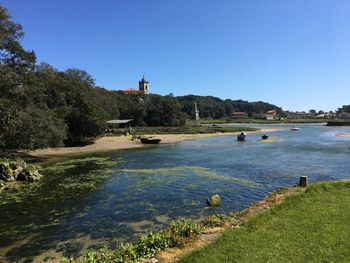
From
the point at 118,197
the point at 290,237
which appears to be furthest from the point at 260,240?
the point at 118,197

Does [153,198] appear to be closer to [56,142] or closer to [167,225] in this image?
[167,225]

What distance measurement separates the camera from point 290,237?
38.8 feet

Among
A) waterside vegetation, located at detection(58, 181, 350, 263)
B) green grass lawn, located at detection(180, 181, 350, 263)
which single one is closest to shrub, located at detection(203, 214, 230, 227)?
waterside vegetation, located at detection(58, 181, 350, 263)

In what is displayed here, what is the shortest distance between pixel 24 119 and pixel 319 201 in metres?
32.3

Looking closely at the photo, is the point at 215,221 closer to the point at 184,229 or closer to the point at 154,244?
the point at 184,229

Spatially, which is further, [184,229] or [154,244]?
[184,229]

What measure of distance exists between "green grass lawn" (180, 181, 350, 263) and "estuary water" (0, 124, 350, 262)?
617cm

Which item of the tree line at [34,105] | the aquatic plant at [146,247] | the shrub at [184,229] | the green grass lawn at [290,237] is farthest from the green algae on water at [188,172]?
the aquatic plant at [146,247]

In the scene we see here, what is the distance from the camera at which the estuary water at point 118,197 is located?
A: 1747 centimetres

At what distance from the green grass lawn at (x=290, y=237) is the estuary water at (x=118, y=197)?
6172 millimetres

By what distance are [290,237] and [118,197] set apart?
1636cm

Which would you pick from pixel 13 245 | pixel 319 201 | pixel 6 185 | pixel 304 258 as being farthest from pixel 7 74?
pixel 304 258

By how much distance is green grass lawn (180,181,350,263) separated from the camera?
401 inches

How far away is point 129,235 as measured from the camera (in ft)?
57.1
